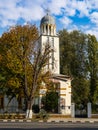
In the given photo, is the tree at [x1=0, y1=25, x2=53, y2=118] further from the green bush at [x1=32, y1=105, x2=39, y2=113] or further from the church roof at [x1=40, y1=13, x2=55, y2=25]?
the church roof at [x1=40, y1=13, x2=55, y2=25]

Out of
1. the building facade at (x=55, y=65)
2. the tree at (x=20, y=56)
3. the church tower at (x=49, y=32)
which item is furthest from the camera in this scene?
the church tower at (x=49, y=32)

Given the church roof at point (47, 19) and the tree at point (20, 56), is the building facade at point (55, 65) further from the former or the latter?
the tree at point (20, 56)

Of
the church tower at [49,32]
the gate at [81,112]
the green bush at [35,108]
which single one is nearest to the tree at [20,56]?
the green bush at [35,108]

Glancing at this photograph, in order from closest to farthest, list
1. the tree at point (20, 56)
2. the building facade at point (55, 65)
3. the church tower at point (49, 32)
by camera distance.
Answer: the tree at point (20, 56)
the building facade at point (55, 65)
the church tower at point (49, 32)

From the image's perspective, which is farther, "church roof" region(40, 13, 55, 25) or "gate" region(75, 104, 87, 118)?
"church roof" region(40, 13, 55, 25)

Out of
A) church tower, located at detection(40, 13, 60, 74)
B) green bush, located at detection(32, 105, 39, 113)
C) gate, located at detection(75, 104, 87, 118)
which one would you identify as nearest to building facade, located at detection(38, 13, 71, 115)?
church tower, located at detection(40, 13, 60, 74)

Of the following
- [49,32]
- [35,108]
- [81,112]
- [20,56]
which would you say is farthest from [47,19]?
[20,56]

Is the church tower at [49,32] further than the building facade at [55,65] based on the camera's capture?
Yes

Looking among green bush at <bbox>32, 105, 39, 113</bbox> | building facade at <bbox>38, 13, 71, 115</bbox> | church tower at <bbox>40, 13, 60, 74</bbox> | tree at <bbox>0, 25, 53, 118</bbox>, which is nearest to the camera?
tree at <bbox>0, 25, 53, 118</bbox>

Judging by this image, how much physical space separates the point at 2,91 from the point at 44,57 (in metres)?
10.6

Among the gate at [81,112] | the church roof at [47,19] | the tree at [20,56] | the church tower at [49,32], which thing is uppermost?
the church roof at [47,19]

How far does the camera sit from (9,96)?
5159 cm

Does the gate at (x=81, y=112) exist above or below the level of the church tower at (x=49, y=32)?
below

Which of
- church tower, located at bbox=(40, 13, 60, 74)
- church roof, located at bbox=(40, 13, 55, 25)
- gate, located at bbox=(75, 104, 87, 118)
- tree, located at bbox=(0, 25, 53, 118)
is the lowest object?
gate, located at bbox=(75, 104, 87, 118)
